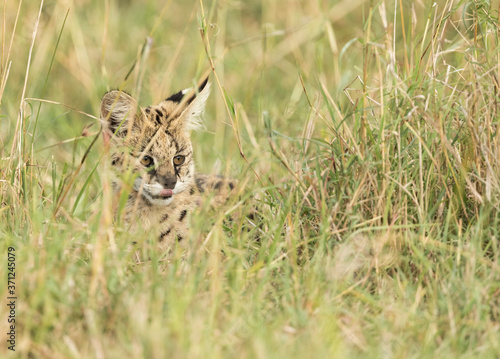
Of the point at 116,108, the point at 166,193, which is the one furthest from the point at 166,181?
the point at 116,108

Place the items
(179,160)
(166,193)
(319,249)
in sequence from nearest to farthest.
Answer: (319,249) → (166,193) → (179,160)

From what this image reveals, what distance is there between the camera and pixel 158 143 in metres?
3.77

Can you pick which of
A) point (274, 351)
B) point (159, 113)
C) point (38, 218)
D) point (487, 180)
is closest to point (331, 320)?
point (274, 351)

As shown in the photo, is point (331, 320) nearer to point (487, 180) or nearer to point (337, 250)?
point (337, 250)

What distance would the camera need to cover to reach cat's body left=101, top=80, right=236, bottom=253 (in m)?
3.67

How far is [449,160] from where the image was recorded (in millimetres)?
3217

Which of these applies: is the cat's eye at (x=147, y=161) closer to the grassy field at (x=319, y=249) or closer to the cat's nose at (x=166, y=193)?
the cat's nose at (x=166, y=193)

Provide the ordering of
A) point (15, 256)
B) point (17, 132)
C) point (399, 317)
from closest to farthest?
point (399, 317)
point (15, 256)
point (17, 132)

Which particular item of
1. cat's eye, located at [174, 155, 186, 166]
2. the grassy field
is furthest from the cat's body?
the grassy field

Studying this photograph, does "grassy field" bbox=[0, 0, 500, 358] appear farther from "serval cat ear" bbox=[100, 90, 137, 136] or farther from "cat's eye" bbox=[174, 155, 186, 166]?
"cat's eye" bbox=[174, 155, 186, 166]

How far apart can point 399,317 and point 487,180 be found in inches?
32.4

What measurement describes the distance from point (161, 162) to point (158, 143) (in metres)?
0.11

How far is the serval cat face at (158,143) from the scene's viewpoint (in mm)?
3652

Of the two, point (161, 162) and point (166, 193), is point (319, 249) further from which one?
point (161, 162)
